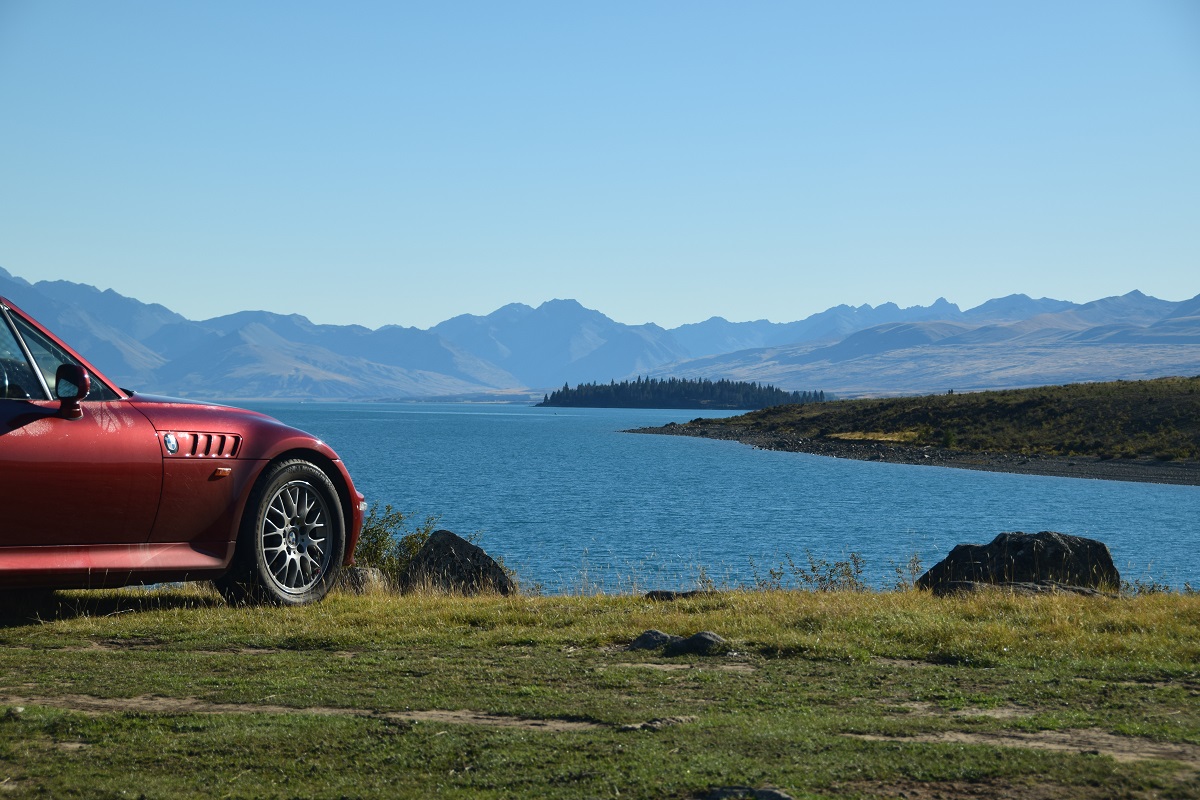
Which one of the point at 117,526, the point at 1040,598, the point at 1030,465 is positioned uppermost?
the point at 117,526

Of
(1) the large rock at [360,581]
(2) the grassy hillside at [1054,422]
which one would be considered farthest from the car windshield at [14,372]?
(2) the grassy hillside at [1054,422]

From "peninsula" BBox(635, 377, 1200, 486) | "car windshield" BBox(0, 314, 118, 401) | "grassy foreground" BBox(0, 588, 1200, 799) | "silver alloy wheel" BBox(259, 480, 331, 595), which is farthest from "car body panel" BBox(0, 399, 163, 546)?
"peninsula" BBox(635, 377, 1200, 486)

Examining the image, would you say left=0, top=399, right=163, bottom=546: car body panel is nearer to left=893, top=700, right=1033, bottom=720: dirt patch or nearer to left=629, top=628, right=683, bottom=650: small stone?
left=629, top=628, right=683, bottom=650: small stone

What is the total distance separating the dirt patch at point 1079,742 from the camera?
5805 millimetres

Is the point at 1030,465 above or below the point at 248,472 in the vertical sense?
below

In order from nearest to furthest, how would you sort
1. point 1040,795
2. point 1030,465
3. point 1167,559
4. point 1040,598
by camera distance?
point 1040,795 < point 1040,598 < point 1167,559 < point 1030,465

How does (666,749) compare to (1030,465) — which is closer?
(666,749)

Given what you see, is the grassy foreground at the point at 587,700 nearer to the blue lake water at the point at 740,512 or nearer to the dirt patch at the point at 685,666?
the dirt patch at the point at 685,666

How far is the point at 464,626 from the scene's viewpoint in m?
10.4

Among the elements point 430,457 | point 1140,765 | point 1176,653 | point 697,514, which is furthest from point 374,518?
point 430,457

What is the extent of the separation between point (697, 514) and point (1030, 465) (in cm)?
4622

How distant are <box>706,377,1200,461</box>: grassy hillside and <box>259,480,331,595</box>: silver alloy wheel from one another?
92.4 metres

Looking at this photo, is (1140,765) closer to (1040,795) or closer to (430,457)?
(1040,795)

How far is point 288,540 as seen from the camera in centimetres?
1071
